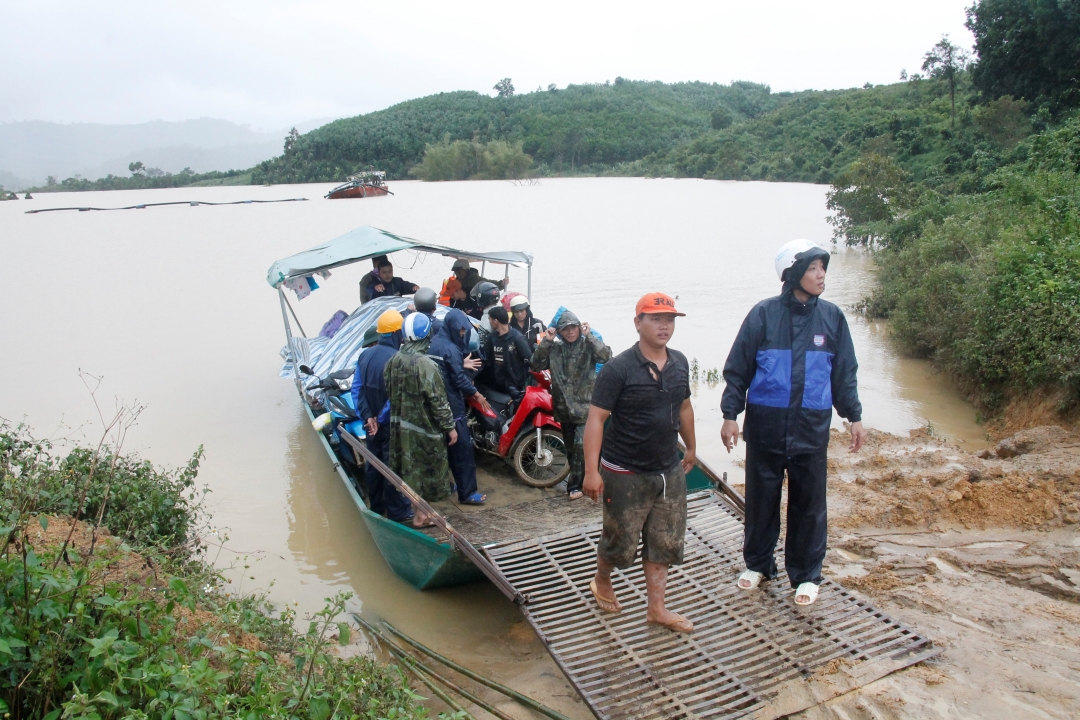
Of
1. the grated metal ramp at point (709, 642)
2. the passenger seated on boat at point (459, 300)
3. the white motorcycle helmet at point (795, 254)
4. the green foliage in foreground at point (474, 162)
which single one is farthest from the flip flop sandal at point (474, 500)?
the green foliage in foreground at point (474, 162)

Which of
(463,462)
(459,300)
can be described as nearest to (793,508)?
(463,462)

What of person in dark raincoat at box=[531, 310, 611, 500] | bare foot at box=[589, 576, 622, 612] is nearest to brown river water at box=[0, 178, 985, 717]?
bare foot at box=[589, 576, 622, 612]

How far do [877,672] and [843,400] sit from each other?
3.87 ft

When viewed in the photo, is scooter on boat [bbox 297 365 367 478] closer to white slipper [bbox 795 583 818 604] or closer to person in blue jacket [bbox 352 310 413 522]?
person in blue jacket [bbox 352 310 413 522]

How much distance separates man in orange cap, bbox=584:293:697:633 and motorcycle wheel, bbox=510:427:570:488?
212cm

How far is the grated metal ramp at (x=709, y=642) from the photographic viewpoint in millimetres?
3293

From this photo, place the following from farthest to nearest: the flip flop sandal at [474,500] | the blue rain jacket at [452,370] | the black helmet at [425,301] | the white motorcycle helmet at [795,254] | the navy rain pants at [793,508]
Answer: the black helmet at [425,301]
the flip flop sandal at [474,500]
the blue rain jacket at [452,370]
the navy rain pants at [793,508]
the white motorcycle helmet at [795,254]

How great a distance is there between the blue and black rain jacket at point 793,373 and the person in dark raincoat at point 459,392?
2.24 m

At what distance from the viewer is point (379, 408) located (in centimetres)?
546

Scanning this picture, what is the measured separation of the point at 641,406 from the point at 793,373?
29.0 inches

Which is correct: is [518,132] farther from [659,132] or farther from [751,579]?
[751,579]

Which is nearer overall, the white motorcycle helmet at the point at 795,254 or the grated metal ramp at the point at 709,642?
the grated metal ramp at the point at 709,642

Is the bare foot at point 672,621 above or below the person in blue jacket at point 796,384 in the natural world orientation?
below

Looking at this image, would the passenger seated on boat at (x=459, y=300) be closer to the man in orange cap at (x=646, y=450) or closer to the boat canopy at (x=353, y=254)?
the boat canopy at (x=353, y=254)
